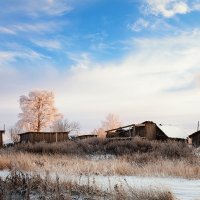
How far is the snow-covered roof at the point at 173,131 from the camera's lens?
161ft

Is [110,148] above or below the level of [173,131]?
below

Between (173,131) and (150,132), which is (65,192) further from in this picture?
(173,131)

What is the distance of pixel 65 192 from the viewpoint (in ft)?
22.4

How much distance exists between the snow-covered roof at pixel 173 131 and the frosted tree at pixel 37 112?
1893cm

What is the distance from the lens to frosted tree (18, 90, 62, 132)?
60.0 metres

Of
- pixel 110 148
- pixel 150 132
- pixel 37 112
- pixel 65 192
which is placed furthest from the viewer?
pixel 37 112

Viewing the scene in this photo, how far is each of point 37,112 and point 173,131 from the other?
22.2 meters

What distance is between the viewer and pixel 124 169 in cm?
1224

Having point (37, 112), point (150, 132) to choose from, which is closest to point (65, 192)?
point (150, 132)

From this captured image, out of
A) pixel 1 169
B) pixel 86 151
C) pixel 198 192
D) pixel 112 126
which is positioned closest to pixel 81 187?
pixel 198 192

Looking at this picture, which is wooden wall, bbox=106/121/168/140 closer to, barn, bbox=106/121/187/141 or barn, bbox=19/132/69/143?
barn, bbox=106/121/187/141

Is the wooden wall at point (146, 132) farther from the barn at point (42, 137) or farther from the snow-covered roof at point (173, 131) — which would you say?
the barn at point (42, 137)

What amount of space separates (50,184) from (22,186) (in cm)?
53

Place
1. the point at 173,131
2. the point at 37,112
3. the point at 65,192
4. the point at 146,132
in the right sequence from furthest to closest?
the point at 37,112 → the point at 173,131 → the point at 146,132 → the point at 65,192
